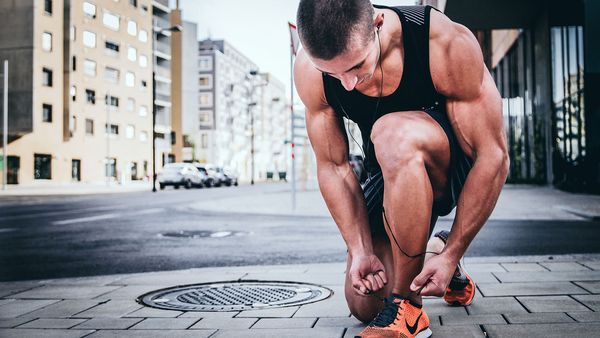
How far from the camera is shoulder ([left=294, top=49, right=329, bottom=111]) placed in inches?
95.9

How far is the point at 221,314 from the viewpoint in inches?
119

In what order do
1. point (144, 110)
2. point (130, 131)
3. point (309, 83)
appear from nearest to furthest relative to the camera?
point (309, 83) < point (130, 131) < point (144, 110)

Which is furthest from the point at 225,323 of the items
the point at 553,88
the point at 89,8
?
the point at 553,88

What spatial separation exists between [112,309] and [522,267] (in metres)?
2.72

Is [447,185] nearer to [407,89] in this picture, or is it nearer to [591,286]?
[407,89]

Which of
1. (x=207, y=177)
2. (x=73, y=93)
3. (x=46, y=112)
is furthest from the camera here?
(x=207, y=177)

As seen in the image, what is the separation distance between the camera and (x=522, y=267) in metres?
4.42

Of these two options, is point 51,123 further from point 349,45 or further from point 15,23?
point 349,45

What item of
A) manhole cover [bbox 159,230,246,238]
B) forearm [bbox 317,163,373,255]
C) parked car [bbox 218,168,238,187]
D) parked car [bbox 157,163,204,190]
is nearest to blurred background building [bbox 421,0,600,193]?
manhole cover [bbox 159,230,246,238]

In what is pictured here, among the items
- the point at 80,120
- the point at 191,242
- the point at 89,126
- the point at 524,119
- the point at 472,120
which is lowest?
the point at 191,242

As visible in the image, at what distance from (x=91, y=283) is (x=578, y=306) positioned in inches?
114

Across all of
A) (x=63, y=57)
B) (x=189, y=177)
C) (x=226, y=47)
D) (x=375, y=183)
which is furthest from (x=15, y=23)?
(x=226, y=47)

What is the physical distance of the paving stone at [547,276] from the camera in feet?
12.5

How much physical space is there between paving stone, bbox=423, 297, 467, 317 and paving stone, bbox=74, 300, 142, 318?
1.44 m
